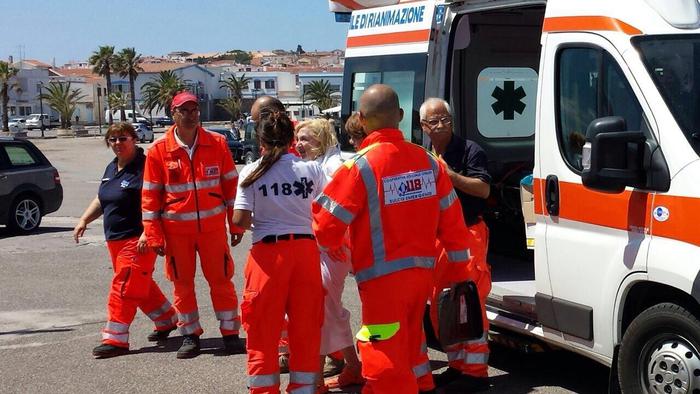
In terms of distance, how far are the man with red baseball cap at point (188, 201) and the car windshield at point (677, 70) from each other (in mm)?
3214

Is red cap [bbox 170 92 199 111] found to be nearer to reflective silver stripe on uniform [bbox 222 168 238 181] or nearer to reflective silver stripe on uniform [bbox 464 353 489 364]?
reflective silver stripe on uniform [bbox 222 168 238 181]

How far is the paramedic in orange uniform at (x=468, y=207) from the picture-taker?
5699 mm

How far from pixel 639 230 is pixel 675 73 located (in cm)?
79

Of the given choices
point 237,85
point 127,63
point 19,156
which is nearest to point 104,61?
point 127,63

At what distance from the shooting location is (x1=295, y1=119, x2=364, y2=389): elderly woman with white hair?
584cm

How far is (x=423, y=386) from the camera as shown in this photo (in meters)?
4.80

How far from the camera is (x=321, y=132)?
20.1 ft

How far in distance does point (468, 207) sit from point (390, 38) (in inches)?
76.8

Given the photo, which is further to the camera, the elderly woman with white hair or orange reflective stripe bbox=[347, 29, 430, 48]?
orange reflective stripe bbox=[347, 29, 430, 48]

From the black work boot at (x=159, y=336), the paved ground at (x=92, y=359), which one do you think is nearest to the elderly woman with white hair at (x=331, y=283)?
the paved ground at (x=92, y=359)

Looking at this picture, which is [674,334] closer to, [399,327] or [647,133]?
[647,133]

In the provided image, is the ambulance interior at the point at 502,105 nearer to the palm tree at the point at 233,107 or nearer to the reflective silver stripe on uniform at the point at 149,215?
the reflective silver stripe on uniform at the point at 149,215

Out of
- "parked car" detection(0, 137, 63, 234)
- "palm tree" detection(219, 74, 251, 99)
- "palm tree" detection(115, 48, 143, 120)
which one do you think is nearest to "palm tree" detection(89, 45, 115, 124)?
"palm tree" detection(115, 48, 143, 120)

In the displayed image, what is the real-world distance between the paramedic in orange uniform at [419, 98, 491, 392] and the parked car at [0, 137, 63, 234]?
35.3 ft
